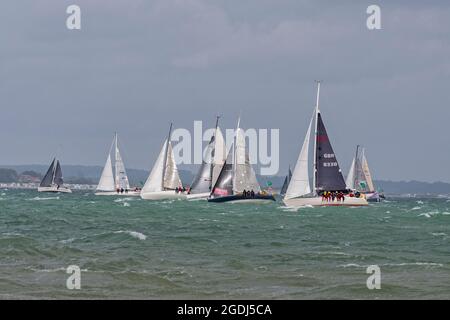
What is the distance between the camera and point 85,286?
26.0m

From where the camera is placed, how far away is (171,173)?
440 ft

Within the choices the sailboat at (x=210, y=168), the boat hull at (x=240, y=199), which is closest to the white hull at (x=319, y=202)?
the boat hull at (x=240, y=199)

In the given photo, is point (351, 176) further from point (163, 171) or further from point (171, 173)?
point (163, 171)

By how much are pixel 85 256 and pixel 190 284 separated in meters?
8.82

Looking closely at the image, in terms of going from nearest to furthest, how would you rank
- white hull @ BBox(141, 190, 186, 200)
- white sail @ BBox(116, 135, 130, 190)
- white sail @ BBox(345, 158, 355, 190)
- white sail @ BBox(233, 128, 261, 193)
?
white sail @ BBox(233, 128, 261, 193) < white hull @ BBox(141, 190, 186, 200) < white sail @ BBox(345, 158, 355, 190) < white sail @ BBox(116, 135, 130, 190)

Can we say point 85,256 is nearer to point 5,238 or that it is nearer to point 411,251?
point 5,238

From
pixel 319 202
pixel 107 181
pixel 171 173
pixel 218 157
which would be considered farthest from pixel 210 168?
pixel 107 181

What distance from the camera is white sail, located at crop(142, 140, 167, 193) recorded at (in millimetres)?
132375

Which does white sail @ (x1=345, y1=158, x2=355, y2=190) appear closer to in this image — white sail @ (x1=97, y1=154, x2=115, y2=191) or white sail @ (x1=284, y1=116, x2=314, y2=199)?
white sail @ (x1=97, y1=154, x2=115, y2=191)

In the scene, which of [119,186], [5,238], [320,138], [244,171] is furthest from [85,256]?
[119,186]

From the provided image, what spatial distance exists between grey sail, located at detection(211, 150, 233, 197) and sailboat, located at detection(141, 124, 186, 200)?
18005mm

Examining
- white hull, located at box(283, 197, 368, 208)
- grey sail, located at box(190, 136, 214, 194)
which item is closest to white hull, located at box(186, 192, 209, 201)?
grey sail, located at box(190, 136, 214, 194)

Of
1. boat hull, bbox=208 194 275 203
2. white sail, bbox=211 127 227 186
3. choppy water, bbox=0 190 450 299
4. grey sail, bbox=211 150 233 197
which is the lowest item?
choppy water, bbox=0 190 450 299
